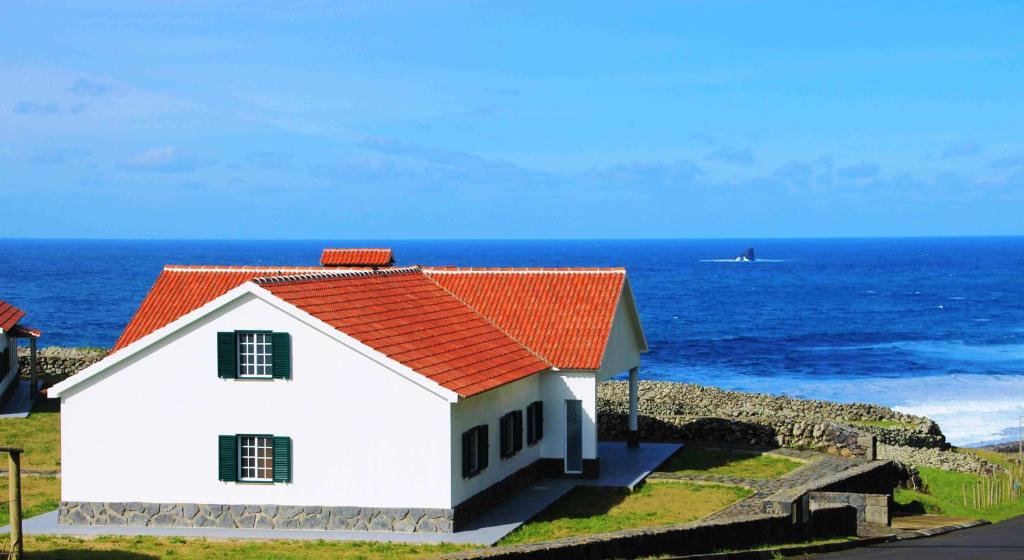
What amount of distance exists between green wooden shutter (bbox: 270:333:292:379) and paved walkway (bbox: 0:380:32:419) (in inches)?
776

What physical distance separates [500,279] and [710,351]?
219 ft

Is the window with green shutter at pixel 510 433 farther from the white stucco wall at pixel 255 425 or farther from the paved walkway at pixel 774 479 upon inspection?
the paved walkway at pixel 774 479

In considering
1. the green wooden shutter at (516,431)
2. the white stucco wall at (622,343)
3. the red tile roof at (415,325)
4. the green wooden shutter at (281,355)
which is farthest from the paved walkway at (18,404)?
the white stucco wall at (622,343)

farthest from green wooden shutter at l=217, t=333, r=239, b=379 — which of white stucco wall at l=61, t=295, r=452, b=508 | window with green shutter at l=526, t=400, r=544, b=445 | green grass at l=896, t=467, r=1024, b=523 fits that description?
green grass at l=896, t=467, r=1024, b=523

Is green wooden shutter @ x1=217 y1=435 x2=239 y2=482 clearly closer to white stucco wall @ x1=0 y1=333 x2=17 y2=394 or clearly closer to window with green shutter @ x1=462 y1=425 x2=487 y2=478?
window with green shutter @ x1=462 y1=425 x2=487 y2=478

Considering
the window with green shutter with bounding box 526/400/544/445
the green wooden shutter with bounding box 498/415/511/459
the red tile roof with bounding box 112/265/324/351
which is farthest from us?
the red tile roof with bounding box 112/265/324/351

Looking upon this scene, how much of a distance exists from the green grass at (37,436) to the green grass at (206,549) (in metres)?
8.95

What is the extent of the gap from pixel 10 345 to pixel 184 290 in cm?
1551

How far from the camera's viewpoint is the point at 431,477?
87.1 feet

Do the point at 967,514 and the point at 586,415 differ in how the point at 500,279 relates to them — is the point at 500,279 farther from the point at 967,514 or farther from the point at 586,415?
the point at 967,514

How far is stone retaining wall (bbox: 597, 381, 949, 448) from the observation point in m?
46.0

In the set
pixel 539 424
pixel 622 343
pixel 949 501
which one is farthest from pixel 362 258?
pixel 949 501

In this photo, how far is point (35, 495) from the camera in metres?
30.8

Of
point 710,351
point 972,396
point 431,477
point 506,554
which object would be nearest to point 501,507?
point 431,477
